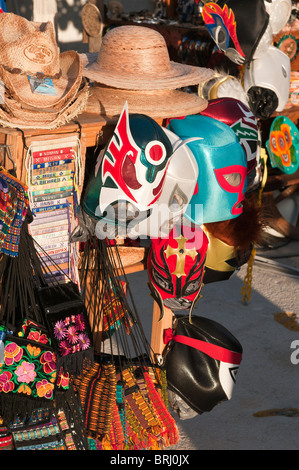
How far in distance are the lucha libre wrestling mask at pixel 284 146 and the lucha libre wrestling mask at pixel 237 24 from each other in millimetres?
604

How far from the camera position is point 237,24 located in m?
3.82

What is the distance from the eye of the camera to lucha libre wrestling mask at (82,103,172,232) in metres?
2.19

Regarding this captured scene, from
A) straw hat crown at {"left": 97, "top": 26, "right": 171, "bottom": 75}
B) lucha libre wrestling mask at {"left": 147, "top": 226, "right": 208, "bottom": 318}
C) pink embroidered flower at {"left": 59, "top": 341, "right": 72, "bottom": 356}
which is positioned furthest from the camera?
lucha libre wrestling mask at {"left": 147, "top": 226, "right": 208, "bottom": 318}

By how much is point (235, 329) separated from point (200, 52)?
2.58 meters

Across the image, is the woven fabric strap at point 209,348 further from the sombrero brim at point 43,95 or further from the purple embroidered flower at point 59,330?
the sombrero brim at point 43,95

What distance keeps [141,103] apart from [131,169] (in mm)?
406

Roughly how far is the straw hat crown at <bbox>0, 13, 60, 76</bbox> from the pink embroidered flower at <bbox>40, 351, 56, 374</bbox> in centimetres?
107

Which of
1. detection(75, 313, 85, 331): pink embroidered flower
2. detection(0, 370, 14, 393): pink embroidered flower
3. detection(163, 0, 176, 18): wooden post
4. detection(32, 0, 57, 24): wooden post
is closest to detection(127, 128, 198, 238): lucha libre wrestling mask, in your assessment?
detection(75, 313, 85, 331): pink embroidered flower

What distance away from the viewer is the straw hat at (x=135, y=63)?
8.10 ft

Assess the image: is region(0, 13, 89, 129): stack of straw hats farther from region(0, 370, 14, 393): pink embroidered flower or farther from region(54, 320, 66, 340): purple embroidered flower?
region(0, 370, 14, 393): pink embroidered flower

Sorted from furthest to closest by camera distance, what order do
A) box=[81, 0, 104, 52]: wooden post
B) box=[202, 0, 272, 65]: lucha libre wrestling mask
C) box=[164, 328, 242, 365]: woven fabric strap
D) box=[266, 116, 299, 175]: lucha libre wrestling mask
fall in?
box=[81, 0, 104, 52]: wooden post, box=[266, 116, 299, 175]: lucha libre wrestling mask, box=[202, 0, 272, 65]: lucha libre wrestling mask, box=[164, 328, 242, 365]: woven fabric strap

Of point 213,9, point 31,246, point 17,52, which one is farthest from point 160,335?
point 213,9

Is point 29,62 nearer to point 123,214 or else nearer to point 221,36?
point 123,214
